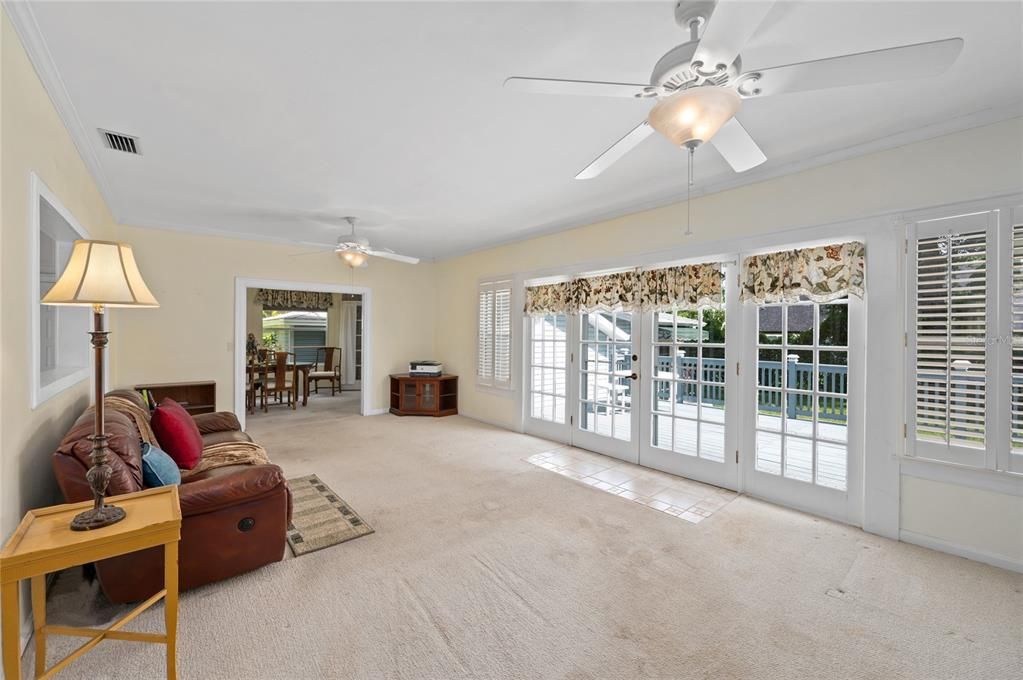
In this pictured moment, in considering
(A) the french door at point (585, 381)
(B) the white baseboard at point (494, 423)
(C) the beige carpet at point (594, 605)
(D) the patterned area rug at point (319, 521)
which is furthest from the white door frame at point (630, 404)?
(D) the patterned area rug at point (319, 521)

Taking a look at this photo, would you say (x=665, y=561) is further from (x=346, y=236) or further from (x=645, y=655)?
(x=346, y=236)

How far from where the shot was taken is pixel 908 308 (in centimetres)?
265

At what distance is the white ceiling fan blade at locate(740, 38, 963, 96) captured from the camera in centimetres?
127

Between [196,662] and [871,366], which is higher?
[871,366]

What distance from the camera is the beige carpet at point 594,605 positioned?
1.71 m

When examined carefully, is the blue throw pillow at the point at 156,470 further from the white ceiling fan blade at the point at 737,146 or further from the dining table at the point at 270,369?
the dining table at the point at 270,369

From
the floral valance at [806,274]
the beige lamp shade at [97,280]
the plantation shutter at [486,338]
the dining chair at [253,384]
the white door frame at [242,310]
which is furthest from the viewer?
the dining chair at [253,384]

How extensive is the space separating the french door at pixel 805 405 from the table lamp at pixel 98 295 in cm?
376

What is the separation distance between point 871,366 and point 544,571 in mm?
2452

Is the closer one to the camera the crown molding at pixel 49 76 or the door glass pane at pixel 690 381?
the crown molding at pixel 49 76

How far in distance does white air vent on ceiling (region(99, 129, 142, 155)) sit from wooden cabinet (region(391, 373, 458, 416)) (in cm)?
416

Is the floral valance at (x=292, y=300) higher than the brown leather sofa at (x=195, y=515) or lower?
higher

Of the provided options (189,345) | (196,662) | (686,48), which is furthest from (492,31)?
(189,345)

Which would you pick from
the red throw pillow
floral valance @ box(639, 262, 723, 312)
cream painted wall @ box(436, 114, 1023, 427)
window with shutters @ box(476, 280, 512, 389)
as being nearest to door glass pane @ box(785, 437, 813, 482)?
floral valance @ box(639, 262, 723, 312)
